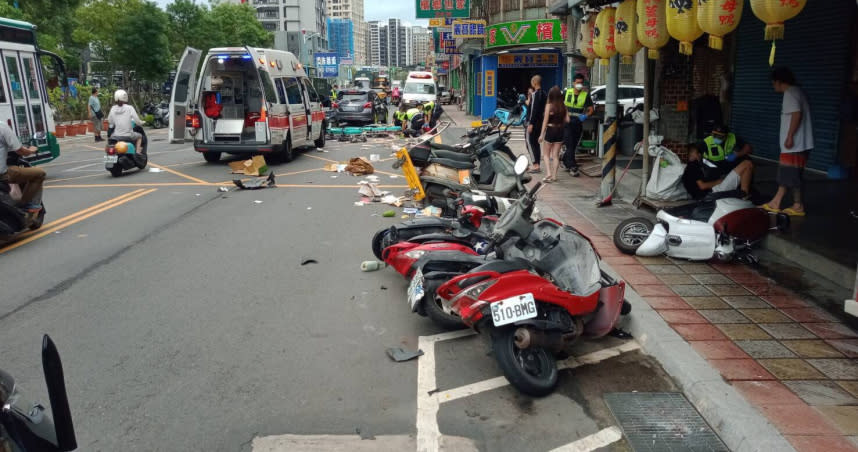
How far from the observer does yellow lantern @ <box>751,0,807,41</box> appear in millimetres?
5293

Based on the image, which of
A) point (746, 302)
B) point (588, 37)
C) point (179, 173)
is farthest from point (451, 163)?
point (179, 173)

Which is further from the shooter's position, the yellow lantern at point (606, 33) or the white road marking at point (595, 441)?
the yellow lantern at point (606, 33)

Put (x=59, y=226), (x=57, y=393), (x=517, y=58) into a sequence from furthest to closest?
(x=517, y=58)
(x=59, y=226)
(x=57, y=393)

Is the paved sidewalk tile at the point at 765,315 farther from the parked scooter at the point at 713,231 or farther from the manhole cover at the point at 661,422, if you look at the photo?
the manhole cover at the point at 661,422

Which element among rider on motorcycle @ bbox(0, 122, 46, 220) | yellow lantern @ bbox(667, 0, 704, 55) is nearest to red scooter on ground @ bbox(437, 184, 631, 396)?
yellow lantern @ bbox(667, 0, 704, 55)

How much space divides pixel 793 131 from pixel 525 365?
5.11 metres

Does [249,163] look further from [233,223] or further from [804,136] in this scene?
[804,136]

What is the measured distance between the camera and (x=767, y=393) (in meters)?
3.94

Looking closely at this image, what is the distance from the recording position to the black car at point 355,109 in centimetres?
2583

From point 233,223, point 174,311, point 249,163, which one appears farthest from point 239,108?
point 174,311

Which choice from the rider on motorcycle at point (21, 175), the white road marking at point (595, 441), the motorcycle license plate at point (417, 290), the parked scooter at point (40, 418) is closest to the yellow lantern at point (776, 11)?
the motorcycle license plate at point (417, 290)

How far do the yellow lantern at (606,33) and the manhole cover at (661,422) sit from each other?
5.80 meters

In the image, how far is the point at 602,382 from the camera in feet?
14.5

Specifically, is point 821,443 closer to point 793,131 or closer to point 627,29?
point 793,131
